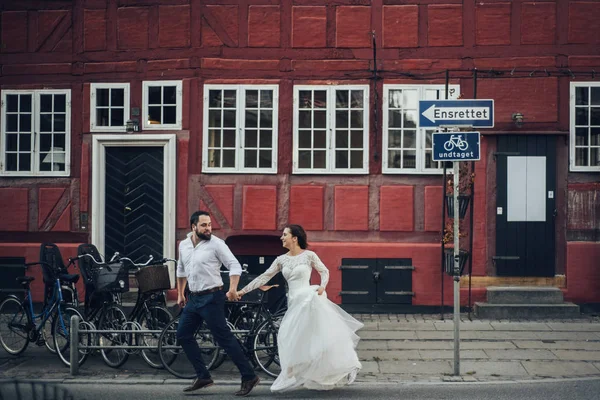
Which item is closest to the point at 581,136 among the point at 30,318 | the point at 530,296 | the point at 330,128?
the point at 530,296

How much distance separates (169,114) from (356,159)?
330 centimetres

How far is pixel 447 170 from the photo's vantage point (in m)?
13.3

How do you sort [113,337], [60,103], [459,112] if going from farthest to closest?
[60,103]
[113,337]
[459,112]

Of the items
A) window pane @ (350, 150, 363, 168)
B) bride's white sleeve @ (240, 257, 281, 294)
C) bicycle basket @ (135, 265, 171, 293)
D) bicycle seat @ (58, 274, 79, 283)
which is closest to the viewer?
bride's white sleeve @ (240, 257, 281, 294)

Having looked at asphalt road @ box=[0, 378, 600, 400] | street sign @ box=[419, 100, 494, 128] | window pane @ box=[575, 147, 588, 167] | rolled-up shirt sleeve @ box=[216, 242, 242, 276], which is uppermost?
street sign @ box=[419, 100, 494, 128]

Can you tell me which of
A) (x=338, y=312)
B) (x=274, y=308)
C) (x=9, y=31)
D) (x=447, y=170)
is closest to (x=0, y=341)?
(x=274, y=308)

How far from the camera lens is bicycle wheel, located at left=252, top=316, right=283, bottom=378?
9086 mm

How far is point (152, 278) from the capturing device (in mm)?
9828

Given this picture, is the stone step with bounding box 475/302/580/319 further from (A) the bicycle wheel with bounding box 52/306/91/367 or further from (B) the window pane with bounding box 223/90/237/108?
(A) the bicycle wheel with bounding box 52/306/91/367

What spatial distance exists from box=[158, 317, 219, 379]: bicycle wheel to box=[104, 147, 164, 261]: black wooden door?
4.29 meters

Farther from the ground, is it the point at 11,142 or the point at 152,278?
the point at 11,142

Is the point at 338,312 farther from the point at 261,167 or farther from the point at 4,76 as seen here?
the point at 4,76

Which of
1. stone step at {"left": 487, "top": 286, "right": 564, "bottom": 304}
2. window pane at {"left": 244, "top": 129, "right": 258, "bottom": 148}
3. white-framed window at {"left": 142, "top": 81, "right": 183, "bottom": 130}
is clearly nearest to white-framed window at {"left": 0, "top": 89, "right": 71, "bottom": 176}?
white-framed window at {"left": 142, "top": 81, "right": 183, "bottom": 130}

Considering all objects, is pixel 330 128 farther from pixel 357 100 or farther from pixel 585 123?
pixel 585 123
